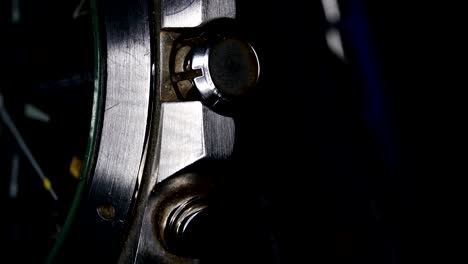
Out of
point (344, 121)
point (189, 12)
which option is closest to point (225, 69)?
point (189, 12)

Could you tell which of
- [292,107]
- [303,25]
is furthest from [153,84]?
[303,25]

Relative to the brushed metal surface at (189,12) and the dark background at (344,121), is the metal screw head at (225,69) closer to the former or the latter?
the brushed metal surface at (189,12)

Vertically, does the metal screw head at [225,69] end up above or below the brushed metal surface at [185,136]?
above

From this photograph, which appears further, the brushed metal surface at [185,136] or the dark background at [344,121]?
the dark background at [344,121]

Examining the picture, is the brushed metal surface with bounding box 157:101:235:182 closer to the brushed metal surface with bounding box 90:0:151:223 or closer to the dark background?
the brushed metal surface with bounding box 90:0:151:223

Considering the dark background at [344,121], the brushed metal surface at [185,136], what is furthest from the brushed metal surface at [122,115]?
the dark background at [344,121]

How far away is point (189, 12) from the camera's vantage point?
1.50 ft

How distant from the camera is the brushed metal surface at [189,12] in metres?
0.45

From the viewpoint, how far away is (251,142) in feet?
1.71

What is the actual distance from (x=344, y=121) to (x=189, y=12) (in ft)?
1.52

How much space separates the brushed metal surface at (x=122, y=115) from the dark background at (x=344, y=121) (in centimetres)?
21

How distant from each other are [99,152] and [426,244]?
2.09 ft

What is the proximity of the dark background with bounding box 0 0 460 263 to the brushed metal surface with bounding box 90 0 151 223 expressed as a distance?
21 cm

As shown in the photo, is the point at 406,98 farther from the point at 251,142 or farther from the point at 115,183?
the point at 115,183
